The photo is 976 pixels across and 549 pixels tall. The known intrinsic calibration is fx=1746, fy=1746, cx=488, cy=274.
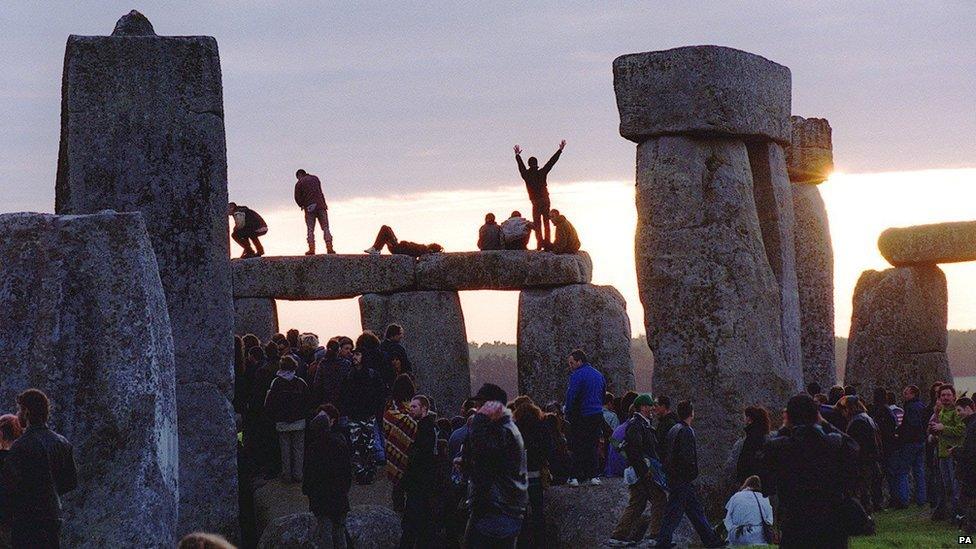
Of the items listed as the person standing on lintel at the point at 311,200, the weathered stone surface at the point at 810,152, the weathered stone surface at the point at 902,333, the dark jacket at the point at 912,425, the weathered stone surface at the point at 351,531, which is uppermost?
the weathered stone surface at the point at 810,152

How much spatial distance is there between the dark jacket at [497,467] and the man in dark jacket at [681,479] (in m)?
3.06

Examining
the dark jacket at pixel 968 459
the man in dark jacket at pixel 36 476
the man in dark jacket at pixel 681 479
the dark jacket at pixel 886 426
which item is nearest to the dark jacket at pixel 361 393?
the man in dark jacket at pixel 681 479

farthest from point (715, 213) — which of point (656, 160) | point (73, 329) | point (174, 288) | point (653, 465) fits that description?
point (73, 329)

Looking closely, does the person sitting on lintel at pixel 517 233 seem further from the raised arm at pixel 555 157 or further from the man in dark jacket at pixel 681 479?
the man in dark jacket at pixel 681 479

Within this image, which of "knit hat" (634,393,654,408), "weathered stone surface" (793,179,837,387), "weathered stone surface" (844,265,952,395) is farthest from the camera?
"weathered stone surface" (844,265,952,395)

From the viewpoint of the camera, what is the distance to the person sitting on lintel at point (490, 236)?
84.6 ft

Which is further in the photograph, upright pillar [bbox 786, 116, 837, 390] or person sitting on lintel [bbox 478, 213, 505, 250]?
person sitting on lintel [bbox 478, 213, 505, 250]

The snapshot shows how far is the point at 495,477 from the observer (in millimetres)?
11055

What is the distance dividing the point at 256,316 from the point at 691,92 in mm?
10986

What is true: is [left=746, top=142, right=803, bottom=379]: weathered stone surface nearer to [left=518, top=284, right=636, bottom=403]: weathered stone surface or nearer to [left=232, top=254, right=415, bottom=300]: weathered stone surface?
[left=518, top=284, right=636, bottom=403]: weathered stone surface

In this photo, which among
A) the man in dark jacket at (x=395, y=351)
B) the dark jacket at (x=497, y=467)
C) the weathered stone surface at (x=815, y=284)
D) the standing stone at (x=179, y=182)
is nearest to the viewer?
the dark jacket at (x=497, y=467)

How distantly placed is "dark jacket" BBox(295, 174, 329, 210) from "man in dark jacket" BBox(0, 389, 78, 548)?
15.2 metres

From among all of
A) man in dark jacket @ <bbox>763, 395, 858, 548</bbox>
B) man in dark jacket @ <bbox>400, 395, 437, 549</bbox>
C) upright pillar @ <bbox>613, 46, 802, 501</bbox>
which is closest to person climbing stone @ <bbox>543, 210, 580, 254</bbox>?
upright pillar @ <bbox>613, 46, 802, 501</bbox>

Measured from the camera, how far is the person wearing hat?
14070 millimetres
